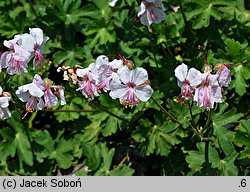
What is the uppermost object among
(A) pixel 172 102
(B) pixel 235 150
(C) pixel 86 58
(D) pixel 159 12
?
(D) pixel 159 12

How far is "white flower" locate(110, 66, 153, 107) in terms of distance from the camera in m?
2.87

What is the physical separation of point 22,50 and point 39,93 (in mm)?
278

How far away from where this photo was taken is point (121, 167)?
13.0ft

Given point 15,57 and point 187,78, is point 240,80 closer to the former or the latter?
point 187,78

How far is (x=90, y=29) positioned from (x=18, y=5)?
3.30ft

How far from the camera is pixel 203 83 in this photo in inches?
112

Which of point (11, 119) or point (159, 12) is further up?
point (159, 12)

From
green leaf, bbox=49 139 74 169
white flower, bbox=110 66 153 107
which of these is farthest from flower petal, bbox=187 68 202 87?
green leaf, bbox=49 139 74 169

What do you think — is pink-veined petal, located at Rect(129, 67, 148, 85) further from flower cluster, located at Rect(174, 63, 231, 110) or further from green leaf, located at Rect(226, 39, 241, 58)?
green leaf, located at Rect(226, 39, 241, 58)

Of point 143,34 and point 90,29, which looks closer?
point 143,34

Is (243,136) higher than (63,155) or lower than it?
higher

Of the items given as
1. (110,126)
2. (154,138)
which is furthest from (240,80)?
(110,126)

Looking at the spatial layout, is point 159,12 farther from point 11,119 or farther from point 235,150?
point 11,119
